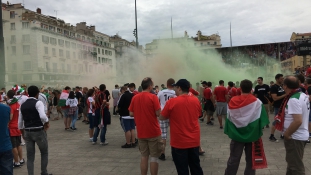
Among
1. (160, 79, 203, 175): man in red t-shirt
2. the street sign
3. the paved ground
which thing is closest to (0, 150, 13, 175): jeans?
the paved ground

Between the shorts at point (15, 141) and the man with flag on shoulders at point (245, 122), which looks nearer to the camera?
the man with flag on shoulders at point (245, 122)

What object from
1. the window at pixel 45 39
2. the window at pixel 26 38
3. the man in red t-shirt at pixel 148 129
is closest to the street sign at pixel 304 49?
the man in red t-shirt at pixel 148 129

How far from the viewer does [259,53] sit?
97.0ft

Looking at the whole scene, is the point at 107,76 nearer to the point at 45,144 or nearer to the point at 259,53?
the point at 259,53

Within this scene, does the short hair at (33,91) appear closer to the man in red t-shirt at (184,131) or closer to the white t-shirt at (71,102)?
the man in red t-shirt at (184,131)

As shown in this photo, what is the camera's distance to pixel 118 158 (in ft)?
20.2

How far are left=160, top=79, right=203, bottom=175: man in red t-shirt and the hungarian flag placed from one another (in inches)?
23.8

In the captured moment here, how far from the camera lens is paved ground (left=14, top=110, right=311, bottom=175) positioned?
514 cm

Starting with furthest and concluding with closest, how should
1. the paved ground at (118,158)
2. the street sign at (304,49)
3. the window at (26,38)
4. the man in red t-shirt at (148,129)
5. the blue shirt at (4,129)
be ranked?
the window at (26,38), the street sign at (304,49), the paved ground at (118,158), the man in red t-shirt at (148,129), the blue shirt at (4,129)

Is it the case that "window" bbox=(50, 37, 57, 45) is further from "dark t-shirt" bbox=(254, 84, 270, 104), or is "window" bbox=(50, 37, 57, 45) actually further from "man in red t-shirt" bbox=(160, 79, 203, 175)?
"man in red t-shirt" bbox=(160, 79, 203, 175)

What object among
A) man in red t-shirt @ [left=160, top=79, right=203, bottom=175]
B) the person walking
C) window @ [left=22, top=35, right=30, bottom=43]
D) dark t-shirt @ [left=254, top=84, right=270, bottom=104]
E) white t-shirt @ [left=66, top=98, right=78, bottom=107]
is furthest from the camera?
window @ [left=22, top=35, right=30, bottom=43]

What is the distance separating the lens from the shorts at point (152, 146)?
4.32 meters

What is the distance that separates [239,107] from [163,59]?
79.1ft

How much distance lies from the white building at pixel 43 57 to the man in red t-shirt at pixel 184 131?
87.3 ft
